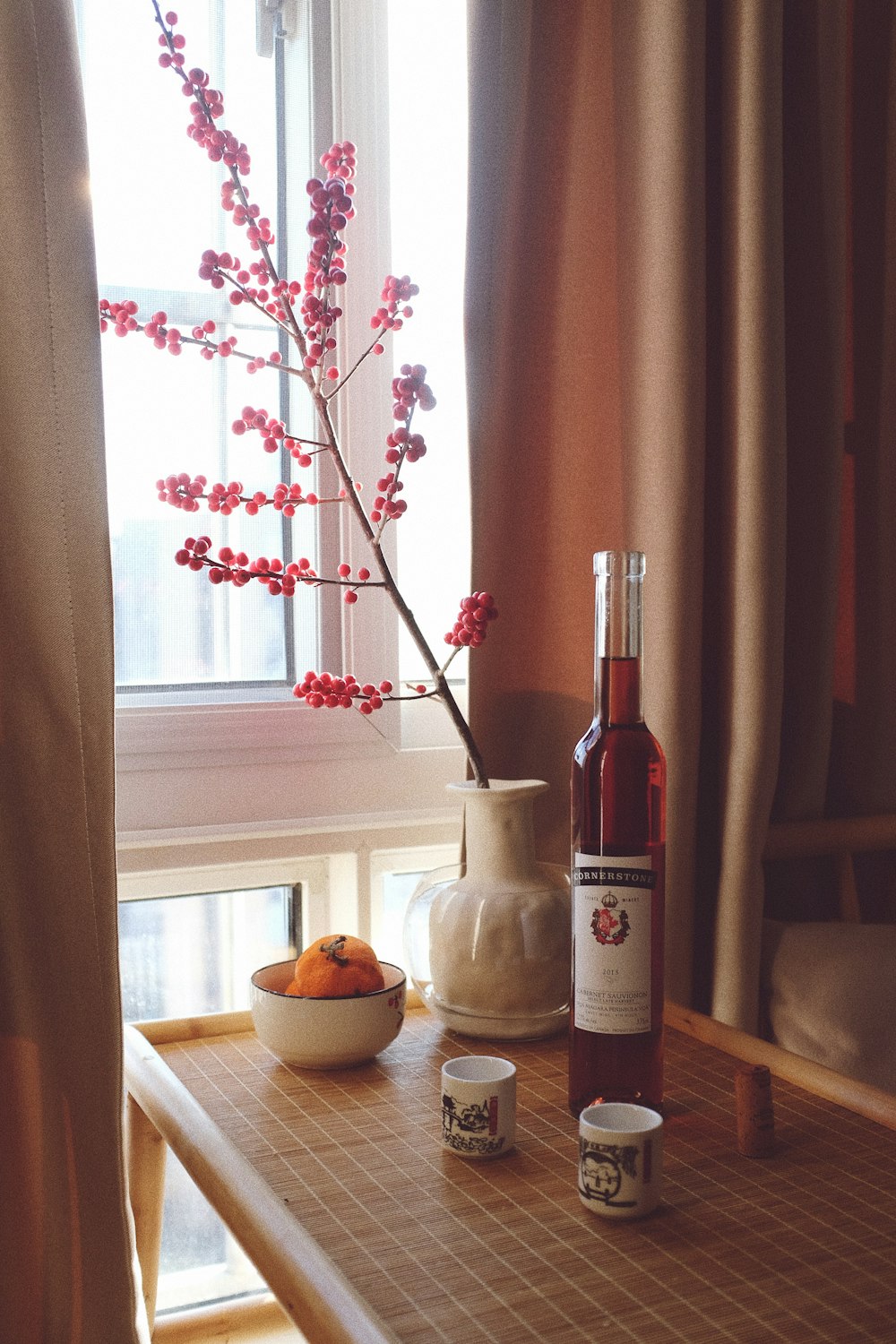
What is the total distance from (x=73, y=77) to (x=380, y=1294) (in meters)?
0.92

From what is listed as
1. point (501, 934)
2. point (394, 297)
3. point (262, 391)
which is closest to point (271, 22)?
point (262, 391)

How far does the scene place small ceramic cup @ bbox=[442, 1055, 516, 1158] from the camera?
32.7 inches

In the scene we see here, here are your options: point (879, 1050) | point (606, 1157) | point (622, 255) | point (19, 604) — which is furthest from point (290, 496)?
point (879, 1050)

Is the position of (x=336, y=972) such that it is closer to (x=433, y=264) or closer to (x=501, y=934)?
(x=501, y=934)

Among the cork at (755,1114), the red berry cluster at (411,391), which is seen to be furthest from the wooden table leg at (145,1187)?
the red berry cluster at (411,391)

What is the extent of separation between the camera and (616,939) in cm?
86

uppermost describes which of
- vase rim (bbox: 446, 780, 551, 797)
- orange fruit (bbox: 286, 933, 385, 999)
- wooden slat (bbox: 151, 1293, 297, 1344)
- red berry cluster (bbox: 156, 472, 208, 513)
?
red berry cluster (bbox: 156, 472, 208, 513)

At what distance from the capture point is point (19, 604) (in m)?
0.93

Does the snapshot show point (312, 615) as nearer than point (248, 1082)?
No

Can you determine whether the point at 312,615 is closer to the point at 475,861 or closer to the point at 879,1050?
the point at 475,861

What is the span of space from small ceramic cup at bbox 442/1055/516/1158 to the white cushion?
39 centimetres

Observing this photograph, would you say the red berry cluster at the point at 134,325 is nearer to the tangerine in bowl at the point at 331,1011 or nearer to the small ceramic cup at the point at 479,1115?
the tangerine in bowl at the point at 331,1011

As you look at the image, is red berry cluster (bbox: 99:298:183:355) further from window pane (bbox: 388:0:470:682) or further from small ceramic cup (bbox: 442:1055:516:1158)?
small ceramic cup (bbox: 442:1055:516:1158)

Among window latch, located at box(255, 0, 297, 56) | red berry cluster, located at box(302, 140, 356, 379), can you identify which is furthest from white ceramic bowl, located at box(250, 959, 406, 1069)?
window latch, located at box(255, 0, 297, 56)
